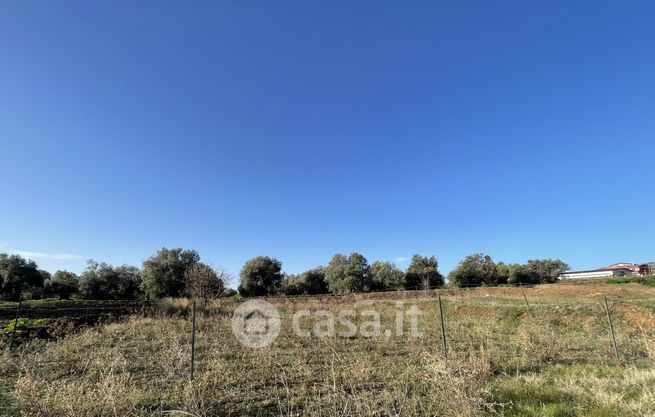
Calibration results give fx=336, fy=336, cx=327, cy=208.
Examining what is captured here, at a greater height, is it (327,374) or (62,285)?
(62,285)

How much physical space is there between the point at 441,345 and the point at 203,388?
6.68m

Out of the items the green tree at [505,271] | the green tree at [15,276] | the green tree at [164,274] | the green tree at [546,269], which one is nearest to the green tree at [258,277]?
the green tree at [164,274]

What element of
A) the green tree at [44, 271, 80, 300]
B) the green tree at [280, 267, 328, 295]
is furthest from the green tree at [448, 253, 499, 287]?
the green tree at [44, 271, 80, 300]

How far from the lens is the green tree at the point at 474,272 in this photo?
4531cm

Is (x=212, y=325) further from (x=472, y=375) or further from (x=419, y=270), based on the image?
(x=419, y=270)

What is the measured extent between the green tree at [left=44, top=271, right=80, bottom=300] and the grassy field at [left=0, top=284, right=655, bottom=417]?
3610 cm

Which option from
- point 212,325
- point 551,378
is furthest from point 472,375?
point 212,325

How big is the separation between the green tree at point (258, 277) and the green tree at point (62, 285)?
1958 centimetres

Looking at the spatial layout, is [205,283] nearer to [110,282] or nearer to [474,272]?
[110,282]

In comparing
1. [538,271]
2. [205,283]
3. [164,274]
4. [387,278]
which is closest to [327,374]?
[205,283]

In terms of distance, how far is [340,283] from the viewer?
46.6 m

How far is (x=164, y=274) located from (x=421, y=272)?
108ft

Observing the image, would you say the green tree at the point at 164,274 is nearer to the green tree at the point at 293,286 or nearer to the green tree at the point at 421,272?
the green tree at the point at 293,286

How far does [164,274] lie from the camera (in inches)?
1419
